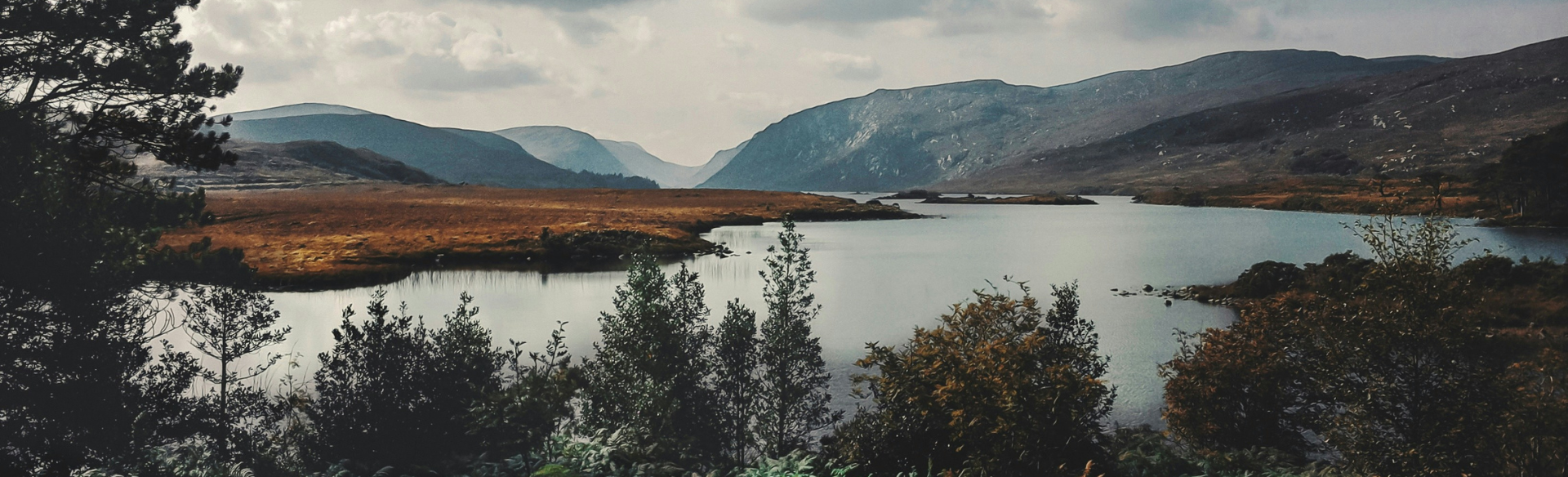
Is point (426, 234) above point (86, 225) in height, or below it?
below

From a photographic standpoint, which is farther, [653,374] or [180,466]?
[653,374]

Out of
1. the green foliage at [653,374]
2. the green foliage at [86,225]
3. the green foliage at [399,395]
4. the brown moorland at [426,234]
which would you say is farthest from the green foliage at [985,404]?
the green foliage at [86,225]

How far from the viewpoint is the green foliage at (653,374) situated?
1870cm

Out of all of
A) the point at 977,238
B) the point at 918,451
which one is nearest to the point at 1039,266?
the point at 977,238

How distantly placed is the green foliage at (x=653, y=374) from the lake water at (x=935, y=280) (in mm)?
6092

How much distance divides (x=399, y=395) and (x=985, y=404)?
12.4 meters

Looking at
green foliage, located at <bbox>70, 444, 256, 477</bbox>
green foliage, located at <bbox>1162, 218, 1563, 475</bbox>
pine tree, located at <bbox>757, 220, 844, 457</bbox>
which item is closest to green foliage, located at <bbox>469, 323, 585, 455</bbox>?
green foliage, located at <bbox>70, 444, 256, 477</bbox>

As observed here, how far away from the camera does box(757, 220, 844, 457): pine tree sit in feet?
67.4

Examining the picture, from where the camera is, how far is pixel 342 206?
387 ft

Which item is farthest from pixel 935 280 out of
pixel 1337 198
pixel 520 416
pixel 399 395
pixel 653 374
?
pixel 1337 198

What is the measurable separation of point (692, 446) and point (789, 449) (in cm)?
244

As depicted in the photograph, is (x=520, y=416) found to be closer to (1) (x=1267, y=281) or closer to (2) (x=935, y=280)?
(2) (x=935, y=280)

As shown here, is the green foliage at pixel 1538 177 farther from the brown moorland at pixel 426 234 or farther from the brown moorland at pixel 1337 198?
the brown moorland at pixel 426 234

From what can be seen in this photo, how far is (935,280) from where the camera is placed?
55.7m
